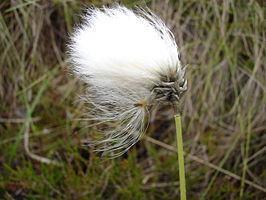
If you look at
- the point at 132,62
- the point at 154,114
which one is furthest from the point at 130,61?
the point at 154,114

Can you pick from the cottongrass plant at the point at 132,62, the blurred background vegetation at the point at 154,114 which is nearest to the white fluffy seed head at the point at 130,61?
the cottongrass plant at the point at 132,62

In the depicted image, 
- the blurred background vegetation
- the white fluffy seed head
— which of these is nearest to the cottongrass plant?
the white fluffy seed head

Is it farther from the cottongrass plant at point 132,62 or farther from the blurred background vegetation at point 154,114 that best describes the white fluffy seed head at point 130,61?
the blurred background vegetation at point 154,114

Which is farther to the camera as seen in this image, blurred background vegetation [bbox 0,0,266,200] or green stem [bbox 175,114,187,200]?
blurred background vegetation [bbox 0,0,266,200]

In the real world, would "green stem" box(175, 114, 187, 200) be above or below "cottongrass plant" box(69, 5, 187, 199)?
below

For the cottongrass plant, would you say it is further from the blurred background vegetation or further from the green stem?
the blurred background vegetation

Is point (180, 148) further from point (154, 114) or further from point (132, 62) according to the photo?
point (154, 114)

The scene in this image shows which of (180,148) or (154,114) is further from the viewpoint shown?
(154,114)

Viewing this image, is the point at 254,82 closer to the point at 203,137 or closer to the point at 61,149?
the point at 203,137
